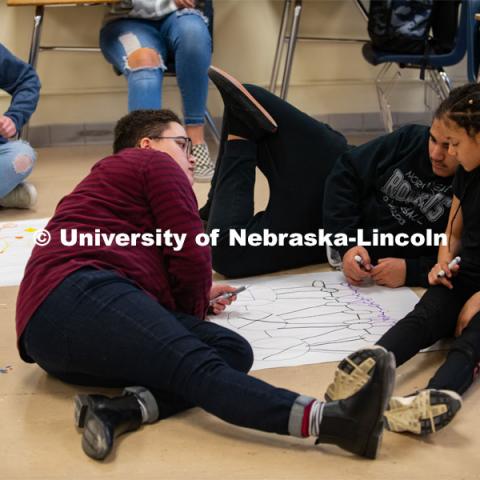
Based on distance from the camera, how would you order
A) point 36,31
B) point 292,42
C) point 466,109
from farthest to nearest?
point 292,42 < point 36,31 < point 466,109

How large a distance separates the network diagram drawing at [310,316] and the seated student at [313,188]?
6cm

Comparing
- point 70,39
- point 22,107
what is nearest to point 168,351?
point 22,107

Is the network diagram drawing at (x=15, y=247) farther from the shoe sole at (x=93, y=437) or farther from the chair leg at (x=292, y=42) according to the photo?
the chair leg at (x=292, y=42)

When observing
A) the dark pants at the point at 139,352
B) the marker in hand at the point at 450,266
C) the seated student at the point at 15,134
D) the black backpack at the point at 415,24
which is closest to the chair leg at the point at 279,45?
the black backpack at the point at 415,24

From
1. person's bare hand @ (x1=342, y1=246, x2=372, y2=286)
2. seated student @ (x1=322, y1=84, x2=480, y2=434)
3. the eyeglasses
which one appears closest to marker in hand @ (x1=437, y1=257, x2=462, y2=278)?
seated student @ (x1=322, y1=84, x2=480, y2=434)

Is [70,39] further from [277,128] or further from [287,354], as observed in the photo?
[287,354]

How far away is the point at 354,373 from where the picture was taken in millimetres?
1144

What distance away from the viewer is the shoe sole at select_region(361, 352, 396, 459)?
1074 mm

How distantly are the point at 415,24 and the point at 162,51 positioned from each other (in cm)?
93

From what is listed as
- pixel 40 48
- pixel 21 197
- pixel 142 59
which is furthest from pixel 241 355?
pixel 40 48

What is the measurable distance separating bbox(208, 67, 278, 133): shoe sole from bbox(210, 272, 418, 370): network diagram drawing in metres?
0.36

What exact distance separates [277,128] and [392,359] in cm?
97

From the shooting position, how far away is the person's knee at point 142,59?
282 centimetres

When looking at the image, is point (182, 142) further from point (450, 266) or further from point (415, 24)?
point (415, 24)
